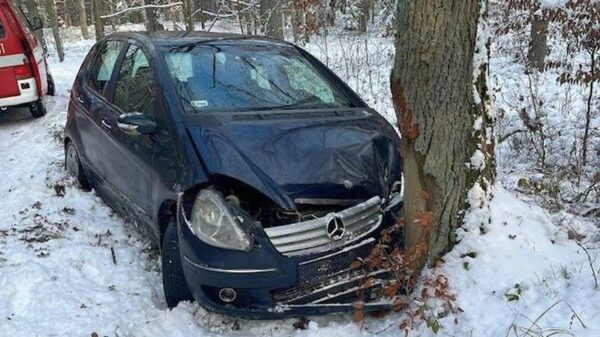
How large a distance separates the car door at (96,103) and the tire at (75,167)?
32 centimetres

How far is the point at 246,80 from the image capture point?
4.11 metres

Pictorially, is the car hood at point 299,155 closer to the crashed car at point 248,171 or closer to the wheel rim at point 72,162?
the crashed car at point 248,171

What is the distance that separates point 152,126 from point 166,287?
1.04 meters

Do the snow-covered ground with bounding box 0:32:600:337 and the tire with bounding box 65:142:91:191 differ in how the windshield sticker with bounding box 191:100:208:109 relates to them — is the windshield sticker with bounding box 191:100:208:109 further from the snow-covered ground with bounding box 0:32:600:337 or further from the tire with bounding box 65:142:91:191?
the tire with bounding box 65:142:91:191

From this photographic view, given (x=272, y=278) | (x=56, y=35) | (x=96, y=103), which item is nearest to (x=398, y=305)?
(x=272, y=278)

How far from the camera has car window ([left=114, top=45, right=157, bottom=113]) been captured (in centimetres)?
397

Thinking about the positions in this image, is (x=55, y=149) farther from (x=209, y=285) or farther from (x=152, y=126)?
(x=209, y=285)

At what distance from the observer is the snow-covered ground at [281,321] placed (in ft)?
9.68

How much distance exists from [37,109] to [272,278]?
7.34 meters

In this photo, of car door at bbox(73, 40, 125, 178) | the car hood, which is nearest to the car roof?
car door at bbox(73, 40, 125, 178)

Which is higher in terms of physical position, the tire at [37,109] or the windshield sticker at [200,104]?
A: the windshield sticker at [200,104]

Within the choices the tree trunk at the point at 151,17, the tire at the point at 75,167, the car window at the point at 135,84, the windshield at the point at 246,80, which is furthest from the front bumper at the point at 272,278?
the tree trunk at the point at 151,17

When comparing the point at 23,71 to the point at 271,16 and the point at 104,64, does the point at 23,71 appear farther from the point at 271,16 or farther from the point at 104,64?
the point at 271,16

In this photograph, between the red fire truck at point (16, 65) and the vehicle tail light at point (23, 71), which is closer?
the red fire truck at point (16, 65)
